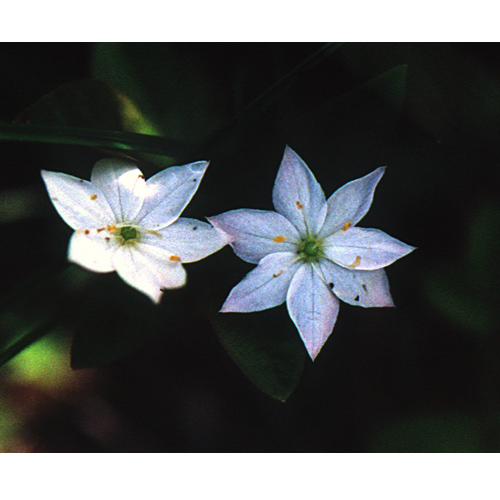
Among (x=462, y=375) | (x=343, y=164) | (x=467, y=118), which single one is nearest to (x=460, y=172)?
(x=467, y=118)

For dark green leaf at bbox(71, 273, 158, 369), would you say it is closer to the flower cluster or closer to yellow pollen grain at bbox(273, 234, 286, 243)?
the flower cluster

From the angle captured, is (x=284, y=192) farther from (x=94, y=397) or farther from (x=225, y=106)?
(x=94, y=397)

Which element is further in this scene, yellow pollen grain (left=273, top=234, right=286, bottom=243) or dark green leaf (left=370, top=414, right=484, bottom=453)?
dark green leaf (left=370, top=414, right=484, bottom=453)

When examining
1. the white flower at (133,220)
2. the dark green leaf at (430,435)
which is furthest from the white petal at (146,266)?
the dark green leaf at (430,435)

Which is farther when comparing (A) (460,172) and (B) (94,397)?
(B) (94,397)

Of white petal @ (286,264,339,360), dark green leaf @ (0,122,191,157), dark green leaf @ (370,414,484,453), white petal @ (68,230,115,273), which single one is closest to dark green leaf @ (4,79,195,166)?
dark green leaf @ (0,122,191,157)

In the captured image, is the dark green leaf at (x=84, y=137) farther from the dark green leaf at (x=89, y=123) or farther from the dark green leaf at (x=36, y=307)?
the dark green leaf at (x=36, y=307)

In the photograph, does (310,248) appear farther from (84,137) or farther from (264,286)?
(84,137)

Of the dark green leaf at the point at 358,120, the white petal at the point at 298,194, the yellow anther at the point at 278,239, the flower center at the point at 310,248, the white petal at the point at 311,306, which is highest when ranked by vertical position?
the dark green leaf at the point at 358,120
